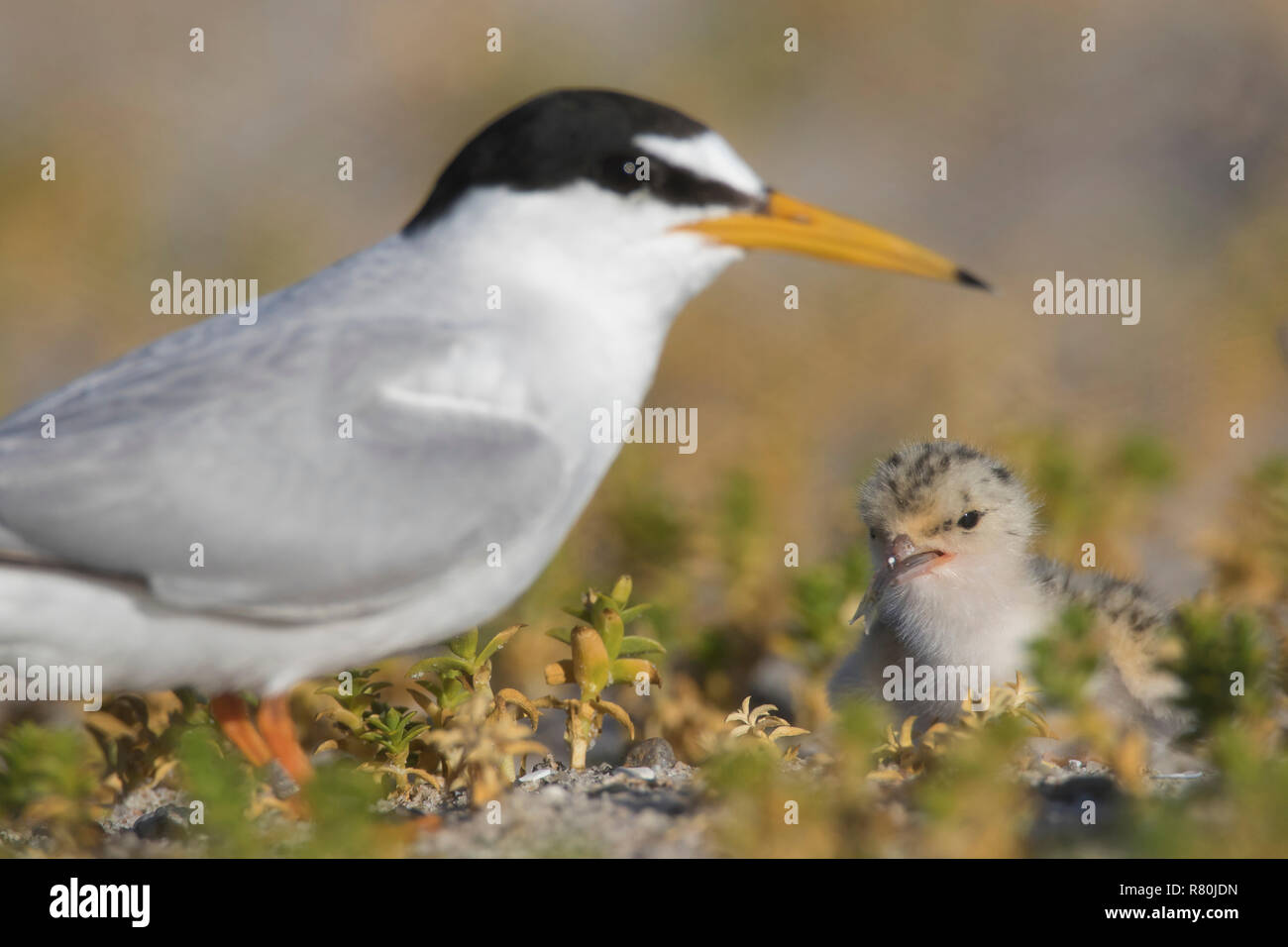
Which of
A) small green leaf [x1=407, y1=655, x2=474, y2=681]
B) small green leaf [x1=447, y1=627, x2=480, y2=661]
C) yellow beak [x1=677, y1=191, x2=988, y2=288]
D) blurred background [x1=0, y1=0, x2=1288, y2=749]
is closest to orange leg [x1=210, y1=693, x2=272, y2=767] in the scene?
small green leaf [x1=407, y1=655, x2=474, y2=681]

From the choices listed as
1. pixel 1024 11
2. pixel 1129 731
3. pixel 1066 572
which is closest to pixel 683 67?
pixel 1024 11

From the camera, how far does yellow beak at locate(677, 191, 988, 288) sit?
355 centimetres

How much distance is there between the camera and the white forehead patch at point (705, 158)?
11.5 ft

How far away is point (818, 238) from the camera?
11.9 feet

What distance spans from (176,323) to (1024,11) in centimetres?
731

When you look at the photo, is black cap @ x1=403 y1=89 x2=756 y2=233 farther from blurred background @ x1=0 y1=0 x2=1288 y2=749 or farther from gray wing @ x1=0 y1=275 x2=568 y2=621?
blurred background @ x1=0 y1=0 x2=1288 y2=749

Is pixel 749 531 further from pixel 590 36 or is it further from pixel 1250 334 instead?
pixel 590 36

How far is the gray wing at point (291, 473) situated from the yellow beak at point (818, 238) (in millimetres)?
666

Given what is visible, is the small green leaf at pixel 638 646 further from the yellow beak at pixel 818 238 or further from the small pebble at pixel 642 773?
the yellow beak at pixel 818 238

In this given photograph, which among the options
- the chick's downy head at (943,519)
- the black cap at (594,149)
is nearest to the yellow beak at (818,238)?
the black cap at (594,149)

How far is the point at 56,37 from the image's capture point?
1202cm

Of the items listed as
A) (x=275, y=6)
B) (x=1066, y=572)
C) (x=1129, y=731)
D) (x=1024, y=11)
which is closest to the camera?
(x=1129, y=731)
